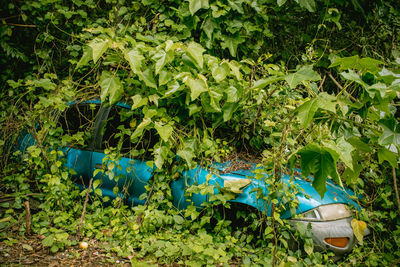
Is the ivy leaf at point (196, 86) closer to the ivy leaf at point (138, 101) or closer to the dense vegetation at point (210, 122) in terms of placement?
the dense vegetation at point (210, 122)

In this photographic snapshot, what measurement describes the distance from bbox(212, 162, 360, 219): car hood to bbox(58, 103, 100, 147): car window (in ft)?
5.59

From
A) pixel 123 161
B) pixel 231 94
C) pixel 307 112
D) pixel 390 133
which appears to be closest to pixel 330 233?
pixel 390 133

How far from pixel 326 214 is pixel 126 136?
2263mm

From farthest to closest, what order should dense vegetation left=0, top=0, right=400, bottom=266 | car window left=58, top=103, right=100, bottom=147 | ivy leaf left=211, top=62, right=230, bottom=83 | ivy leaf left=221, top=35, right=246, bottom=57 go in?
car window left=58, top=103, right=100, bottom=147, ivy leaf left=221, top=35, right=246, bottom=57, ivy leaf left=211, top=62, right=230, bottom=83, dense vegetation left=0, top=0, right=400, bottom=266

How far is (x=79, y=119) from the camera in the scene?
317 cm

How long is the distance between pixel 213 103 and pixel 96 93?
6.32ft

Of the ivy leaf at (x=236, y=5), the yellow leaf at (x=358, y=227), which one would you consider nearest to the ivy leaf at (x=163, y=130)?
the ivy leaf at (x=236, y=5)

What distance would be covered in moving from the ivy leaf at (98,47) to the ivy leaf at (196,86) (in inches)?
26.6

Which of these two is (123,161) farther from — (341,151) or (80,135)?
(341,151)

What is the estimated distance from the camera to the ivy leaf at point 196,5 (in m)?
2.50

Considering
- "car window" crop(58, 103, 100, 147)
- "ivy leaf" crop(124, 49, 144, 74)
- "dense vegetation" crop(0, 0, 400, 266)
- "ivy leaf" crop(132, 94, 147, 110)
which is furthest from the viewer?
"car window" crop(58, 103, 100, 147)

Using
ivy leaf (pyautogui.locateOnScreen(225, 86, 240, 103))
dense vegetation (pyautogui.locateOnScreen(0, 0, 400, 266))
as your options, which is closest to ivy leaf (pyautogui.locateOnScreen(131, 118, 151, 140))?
dense vegetation (pyautogui.locateOnScreen(0, 0, 400, 266))

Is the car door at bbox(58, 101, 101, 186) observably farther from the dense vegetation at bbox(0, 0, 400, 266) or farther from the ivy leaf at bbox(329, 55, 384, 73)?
the ivy leaf at bbox(329, 55, 384, 73)

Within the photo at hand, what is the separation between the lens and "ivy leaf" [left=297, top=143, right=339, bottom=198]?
1215 mm
